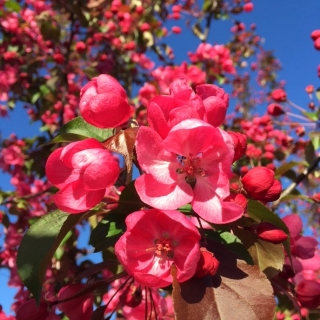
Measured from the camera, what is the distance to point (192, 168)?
2.91 ft

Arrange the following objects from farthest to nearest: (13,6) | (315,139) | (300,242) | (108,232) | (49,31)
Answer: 1. (13,6)
2. (49,31)
3. (315,139)
4. (300,242)
5. (108,232)

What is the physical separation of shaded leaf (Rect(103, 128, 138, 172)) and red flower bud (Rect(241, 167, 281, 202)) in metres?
0.28

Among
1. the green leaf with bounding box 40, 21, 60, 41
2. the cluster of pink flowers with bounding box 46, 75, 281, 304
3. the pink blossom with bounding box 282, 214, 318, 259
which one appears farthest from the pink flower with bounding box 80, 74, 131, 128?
the green leaf with bounding box 40, 21, 60, 41

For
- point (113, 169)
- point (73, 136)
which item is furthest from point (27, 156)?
point (113, 169)

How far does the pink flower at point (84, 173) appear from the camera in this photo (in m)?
0.81

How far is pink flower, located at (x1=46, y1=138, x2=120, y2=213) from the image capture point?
81 cm

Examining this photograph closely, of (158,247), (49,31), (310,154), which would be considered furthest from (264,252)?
(49,31)

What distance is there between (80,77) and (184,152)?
3478 millimetres

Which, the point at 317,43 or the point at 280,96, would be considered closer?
the point at 317,43

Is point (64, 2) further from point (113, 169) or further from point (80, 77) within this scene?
point (113, 169)

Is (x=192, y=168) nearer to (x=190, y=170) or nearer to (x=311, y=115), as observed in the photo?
(x=190, y=170)

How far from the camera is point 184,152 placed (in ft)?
2.83

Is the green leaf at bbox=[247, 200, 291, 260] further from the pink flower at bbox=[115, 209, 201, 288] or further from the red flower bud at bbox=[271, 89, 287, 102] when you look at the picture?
the red flower bud at bbox=[271, 89, 287, 102]

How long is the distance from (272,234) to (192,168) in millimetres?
228
